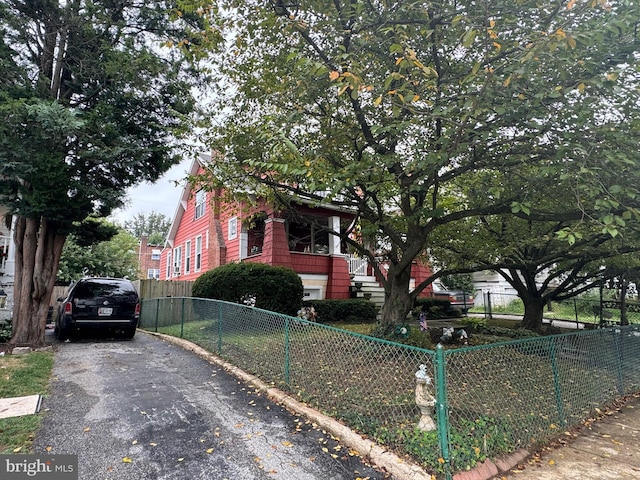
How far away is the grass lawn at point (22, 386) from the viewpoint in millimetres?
3484

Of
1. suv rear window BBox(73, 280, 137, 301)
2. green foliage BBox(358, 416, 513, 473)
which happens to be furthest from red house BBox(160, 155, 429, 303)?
green foliage BBox(358, 416, 513, 473)

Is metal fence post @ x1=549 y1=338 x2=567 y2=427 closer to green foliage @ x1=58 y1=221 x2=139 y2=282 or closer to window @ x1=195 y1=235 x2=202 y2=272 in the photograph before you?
window @ x1=195 y1=235 x2=202 y2=272

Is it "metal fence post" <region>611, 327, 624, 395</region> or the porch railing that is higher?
the porch railing

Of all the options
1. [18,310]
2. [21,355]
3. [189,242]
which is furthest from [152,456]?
[189,242]

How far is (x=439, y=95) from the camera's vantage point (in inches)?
215

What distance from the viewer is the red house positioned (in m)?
13.2

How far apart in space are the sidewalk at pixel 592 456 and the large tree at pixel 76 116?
7.95 m

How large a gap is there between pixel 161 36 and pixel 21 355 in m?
7.35

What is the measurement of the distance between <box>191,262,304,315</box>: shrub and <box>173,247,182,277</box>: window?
10639 mm

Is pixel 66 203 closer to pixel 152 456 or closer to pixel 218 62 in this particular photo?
pixel 218 62

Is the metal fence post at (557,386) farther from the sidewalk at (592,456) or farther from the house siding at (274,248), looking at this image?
the house siding at (274,248)

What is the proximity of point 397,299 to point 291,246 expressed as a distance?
830 centimetres

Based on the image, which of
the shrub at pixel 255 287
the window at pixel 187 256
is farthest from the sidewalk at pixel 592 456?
the window at pixel 187 256

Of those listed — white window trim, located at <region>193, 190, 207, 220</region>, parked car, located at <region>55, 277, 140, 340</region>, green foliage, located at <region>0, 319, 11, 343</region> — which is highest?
white window trim, located at <region>193, 190, 207, 220</region>
